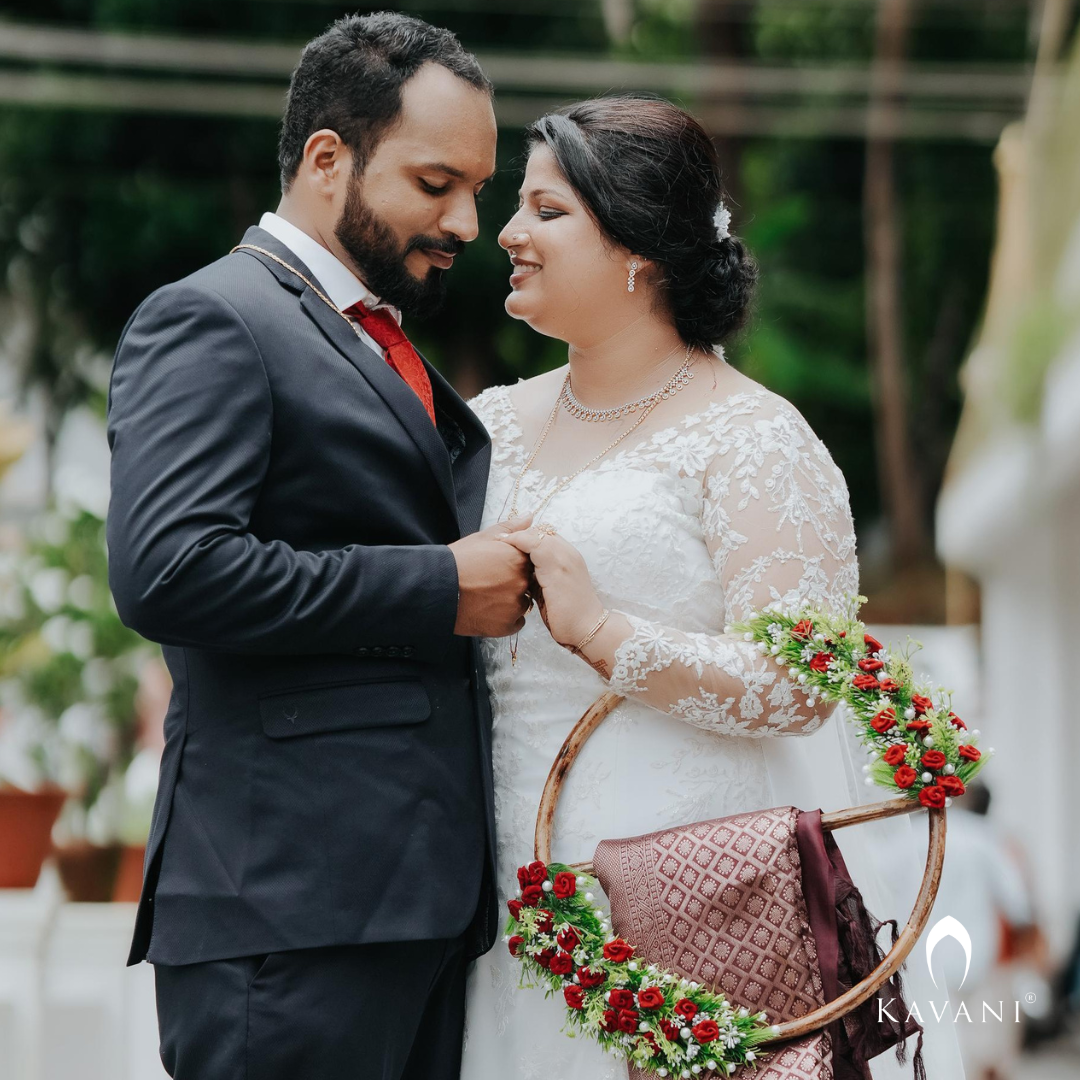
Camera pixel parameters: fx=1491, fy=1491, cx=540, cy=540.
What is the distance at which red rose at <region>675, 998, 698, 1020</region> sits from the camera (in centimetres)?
237

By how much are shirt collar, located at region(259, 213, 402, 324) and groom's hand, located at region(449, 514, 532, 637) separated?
51 centimetres

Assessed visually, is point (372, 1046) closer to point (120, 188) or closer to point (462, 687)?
point (462, 687)

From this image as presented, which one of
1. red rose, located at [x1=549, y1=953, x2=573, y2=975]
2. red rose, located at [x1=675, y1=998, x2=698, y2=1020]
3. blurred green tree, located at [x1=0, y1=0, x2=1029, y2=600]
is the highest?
blurred green tree, located at [x1=0, y1=0, x2=1029, y2=600]

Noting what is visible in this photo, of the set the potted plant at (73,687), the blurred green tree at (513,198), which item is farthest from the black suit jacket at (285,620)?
the blurred green tree at (513,198)

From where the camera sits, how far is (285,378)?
2.43 metres

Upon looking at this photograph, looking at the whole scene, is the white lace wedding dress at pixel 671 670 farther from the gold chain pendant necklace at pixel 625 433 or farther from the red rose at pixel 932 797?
the red rose at pixel 932 797

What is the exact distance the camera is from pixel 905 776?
2.40 m

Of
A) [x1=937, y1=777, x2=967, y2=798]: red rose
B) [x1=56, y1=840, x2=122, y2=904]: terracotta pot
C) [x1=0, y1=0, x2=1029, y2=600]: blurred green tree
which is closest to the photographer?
[x1=937, y1=777, x2=967, y2=798]: red rose

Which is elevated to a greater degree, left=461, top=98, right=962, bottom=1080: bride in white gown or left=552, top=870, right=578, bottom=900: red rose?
left=461, top=98, right=962, bottom=1080: bride in white gown

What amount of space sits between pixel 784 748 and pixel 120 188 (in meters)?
8.85

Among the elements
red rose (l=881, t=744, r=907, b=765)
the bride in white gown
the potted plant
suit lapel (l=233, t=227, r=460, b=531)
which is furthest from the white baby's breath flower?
red rose (l=881, t=744, r=907, b=765)

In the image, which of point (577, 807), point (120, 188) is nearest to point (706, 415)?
point (577, 807)

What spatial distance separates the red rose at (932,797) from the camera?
94.0 inches

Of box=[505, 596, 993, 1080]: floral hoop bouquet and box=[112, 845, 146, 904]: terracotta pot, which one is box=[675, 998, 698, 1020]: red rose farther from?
box=[112, 845, 146, 904]: terracotta pot
